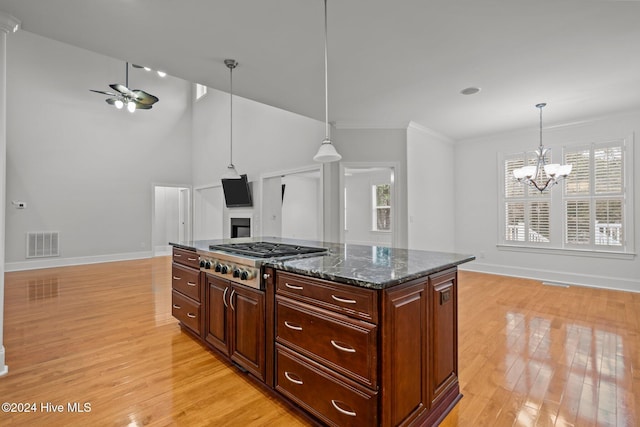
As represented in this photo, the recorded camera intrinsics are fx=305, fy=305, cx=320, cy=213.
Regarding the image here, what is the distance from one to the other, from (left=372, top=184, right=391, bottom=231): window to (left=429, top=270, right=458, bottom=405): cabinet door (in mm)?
6192

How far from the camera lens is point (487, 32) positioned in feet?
8.23

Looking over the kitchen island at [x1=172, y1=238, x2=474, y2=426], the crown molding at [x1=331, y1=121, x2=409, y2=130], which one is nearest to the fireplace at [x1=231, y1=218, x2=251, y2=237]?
the crown molding at [x1=331, y1=121, x2=409, y2=130]

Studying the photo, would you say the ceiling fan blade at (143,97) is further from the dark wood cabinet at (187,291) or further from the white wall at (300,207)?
the dark wood cabinet at (187,291)

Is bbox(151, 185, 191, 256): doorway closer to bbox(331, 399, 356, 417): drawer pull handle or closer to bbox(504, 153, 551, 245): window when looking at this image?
bbox(504, 153, 551, 245): window

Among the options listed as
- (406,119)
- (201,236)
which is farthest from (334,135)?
(201,236)

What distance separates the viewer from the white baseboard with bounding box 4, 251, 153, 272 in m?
6.19

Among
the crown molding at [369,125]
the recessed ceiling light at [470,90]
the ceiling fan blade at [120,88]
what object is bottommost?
the crown molding at [369,125]

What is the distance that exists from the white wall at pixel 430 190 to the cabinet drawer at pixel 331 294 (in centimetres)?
360

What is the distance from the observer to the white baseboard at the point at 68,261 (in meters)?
6.19

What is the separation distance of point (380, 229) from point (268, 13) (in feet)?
21.5

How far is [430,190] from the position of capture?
5609 mm

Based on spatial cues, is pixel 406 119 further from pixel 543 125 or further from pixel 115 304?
pixel 115 304

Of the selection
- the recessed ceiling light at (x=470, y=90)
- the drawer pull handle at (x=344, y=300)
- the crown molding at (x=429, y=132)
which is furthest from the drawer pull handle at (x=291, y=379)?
the crown molding at (x=429, y=132)

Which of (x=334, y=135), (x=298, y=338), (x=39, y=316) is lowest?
(x=39, y=316)
